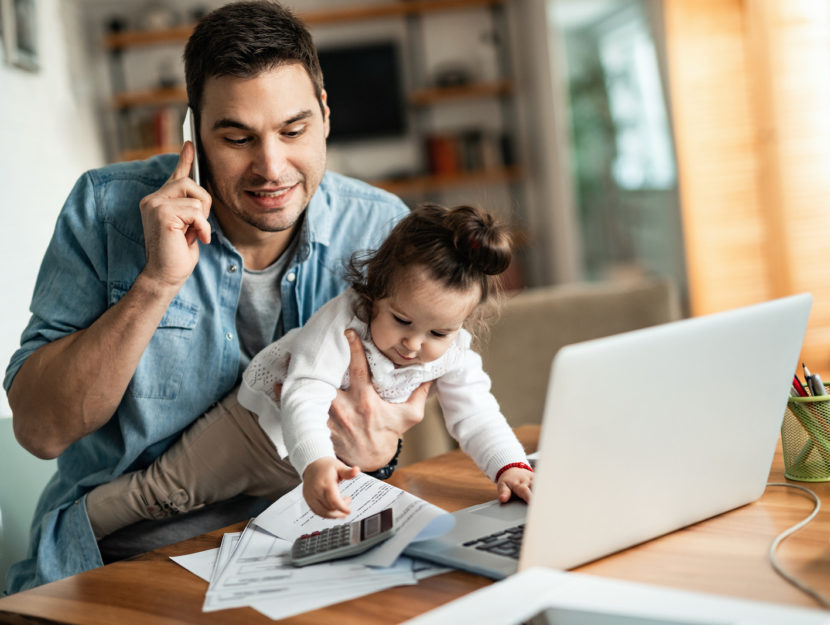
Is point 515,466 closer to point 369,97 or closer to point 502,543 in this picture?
point 502,543

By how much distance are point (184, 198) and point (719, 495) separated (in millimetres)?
831

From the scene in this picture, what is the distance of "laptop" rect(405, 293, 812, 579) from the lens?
75 cm

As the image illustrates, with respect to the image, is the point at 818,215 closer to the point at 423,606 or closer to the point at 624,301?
the point at 624,301

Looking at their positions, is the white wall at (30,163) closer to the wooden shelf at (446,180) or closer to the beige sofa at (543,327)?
the beige sofa at (543,327)

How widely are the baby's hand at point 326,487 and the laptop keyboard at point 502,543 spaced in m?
0.14

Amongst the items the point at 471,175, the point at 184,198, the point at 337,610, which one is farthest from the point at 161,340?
the point at 471,175

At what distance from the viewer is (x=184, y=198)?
1.26 m

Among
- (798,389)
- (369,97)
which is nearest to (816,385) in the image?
(798,389)

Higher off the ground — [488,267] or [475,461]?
[488,267]

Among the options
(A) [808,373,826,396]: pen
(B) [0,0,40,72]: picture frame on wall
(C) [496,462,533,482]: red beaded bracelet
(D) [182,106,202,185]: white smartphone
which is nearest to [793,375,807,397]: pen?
(A) [808,373,826,396]: pen

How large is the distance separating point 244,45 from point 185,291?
0.40 m

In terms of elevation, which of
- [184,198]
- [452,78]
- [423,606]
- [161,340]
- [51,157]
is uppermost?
[452,78]

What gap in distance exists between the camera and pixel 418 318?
1.17 metres

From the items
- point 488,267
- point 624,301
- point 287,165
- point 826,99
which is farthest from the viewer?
point 826,99
